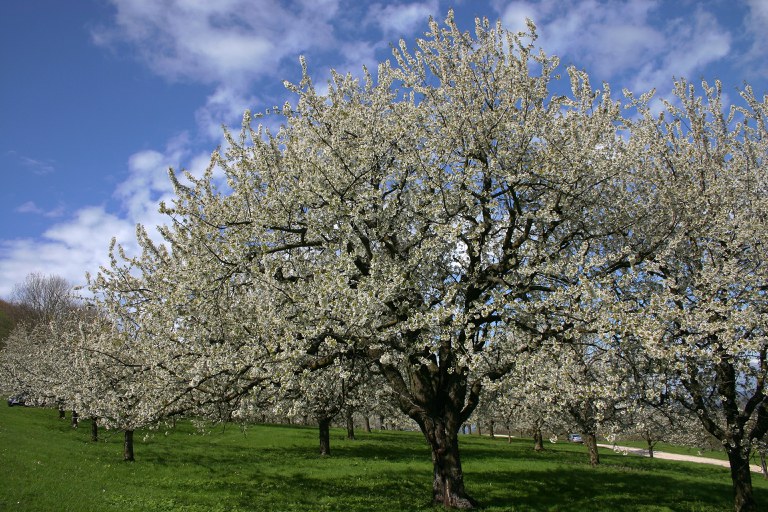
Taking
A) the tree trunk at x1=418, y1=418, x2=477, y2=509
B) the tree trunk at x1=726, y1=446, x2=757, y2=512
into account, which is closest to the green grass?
the tree trunk at x1=418, y1=418, x2=477, y2=509

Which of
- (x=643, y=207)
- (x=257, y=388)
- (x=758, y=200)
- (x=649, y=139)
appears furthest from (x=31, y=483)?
(x=758, y=200)

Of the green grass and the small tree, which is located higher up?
the small tree

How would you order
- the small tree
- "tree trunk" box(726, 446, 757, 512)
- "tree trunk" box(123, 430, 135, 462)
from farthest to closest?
"tree trunk" box(123, 430, 135, 462) < "tree trunk" box(726, 446, 757, 512) < the small tree

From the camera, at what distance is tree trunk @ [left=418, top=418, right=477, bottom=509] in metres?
14.3

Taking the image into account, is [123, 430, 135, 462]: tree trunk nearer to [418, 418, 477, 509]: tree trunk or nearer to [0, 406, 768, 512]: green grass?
[0, 406, 768, 512]: green grass

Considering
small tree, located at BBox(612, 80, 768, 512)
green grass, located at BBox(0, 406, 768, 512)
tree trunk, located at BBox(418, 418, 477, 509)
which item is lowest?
green grass, located at BBox(0, 406, 768, 512)

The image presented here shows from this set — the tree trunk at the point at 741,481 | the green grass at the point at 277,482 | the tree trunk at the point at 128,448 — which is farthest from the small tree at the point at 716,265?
the tree trunk at the point at 128,448

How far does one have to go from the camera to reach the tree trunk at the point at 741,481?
15867 mm

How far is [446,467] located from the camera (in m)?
14.5

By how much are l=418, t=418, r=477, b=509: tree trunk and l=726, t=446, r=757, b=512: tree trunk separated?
883 cm

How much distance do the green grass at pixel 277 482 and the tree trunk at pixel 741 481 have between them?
1720mm

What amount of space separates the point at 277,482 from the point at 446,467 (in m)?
9.11

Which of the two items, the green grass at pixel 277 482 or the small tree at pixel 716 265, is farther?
the green grass at pixel 277 482

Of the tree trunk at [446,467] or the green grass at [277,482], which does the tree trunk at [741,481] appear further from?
the tree trunk at [446,467]
